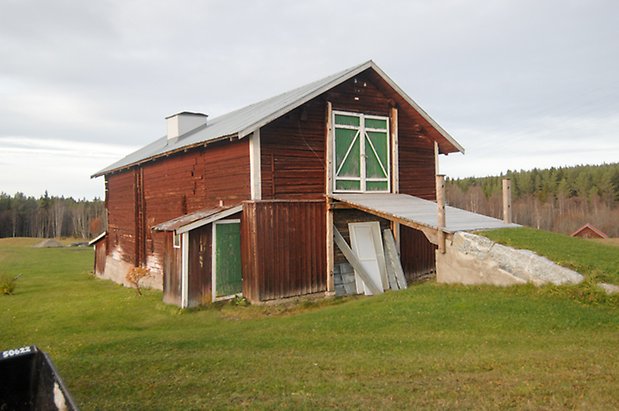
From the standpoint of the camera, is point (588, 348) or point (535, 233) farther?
point (535, 233)

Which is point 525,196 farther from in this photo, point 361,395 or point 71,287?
point 361,395

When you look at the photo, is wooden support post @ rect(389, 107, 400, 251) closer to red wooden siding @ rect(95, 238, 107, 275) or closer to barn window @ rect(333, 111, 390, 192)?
barn window @ rect(333, 111, 390, 192)

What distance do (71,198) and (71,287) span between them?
107m

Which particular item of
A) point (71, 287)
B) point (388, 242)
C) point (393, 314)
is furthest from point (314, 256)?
point (71, 287)

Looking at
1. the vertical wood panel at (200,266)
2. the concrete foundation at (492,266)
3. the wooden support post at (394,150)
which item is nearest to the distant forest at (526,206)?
the wooden support post at (394,150)

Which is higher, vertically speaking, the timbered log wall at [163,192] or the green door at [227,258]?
the timbered log wall at [163,192]

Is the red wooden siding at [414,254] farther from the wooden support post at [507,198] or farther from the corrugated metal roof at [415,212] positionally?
the wooden support post at [507,198]

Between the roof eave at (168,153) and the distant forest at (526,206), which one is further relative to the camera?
the distant forest at (526,206)

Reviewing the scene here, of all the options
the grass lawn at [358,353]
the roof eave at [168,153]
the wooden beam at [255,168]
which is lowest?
the grass lawn at [358,353]

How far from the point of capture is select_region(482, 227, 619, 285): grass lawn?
10.4m

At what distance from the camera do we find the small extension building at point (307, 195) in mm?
14516

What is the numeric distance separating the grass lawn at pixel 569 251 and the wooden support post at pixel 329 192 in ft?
17.4

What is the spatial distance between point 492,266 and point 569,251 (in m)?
2.17

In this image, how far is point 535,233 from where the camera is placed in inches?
538
